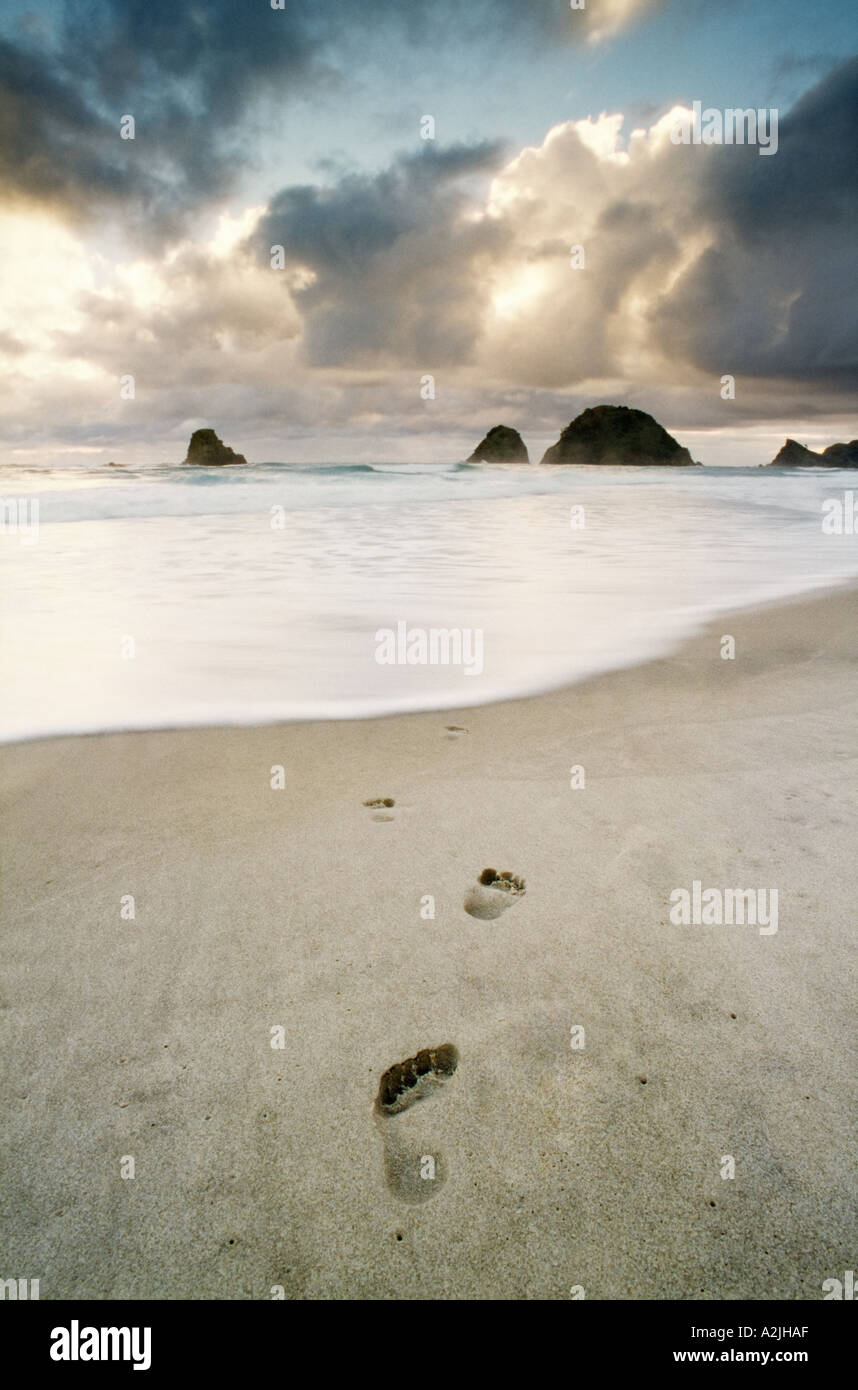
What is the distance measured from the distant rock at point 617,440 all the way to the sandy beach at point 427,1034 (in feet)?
349

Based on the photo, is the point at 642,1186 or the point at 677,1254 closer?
the point at 677,1254

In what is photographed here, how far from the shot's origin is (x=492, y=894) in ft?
8.10

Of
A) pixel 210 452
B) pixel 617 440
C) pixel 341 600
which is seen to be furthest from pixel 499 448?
pixel 341 600

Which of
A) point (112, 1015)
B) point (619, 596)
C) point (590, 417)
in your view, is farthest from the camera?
point (590, 417)

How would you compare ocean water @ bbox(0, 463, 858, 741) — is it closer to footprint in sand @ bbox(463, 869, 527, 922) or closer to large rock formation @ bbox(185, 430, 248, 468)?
footprint in sand @ bbox(463, 869, 527, 922)

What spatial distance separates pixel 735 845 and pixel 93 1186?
7.64ft

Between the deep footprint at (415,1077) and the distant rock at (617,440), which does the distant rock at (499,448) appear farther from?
the deep footprint at (415,1077)

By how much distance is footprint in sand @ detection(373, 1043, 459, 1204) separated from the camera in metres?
1.54

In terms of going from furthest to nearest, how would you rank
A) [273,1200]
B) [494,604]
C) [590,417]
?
[590,417], [494,604], [273,1200]

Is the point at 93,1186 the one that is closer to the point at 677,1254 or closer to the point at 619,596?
the point at 677,1254

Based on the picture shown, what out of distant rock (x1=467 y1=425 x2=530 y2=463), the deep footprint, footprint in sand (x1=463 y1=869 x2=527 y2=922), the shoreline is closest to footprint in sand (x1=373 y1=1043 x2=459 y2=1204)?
the deep footprint
